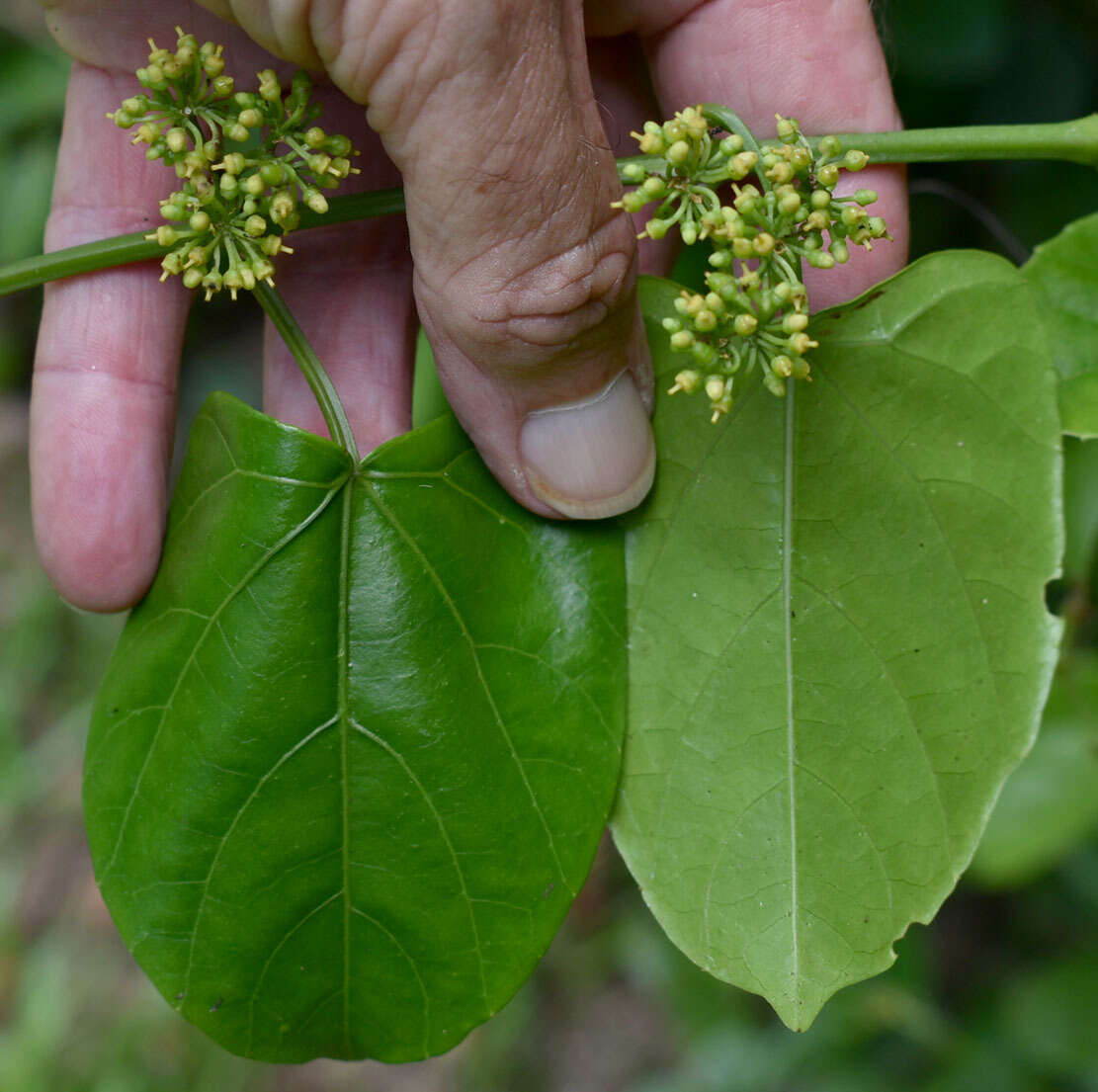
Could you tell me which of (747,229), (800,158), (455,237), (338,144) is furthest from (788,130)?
(338,144)

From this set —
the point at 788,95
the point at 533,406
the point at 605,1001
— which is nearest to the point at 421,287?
the point at 533,406

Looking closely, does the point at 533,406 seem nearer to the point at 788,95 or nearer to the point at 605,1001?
the point at 788,95

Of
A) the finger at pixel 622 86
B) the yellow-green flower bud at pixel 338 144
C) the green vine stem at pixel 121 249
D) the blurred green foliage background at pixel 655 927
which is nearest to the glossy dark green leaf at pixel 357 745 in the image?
the green vine stem at pixel 121 249

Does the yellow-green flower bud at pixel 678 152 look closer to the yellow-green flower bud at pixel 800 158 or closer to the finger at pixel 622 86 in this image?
the yellow-green flower bud at pixel 800 158

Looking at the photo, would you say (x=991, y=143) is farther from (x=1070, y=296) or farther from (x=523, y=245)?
(x=523, y=245)

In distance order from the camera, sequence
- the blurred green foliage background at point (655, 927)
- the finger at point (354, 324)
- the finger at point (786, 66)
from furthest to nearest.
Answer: the blurred green foliage background at point (655, 927) → the finger at point (354, 324) → the finger at point (786, 66)

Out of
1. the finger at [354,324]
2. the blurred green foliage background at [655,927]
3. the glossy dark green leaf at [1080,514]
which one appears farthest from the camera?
the blurred green foliage background at [655,927]
